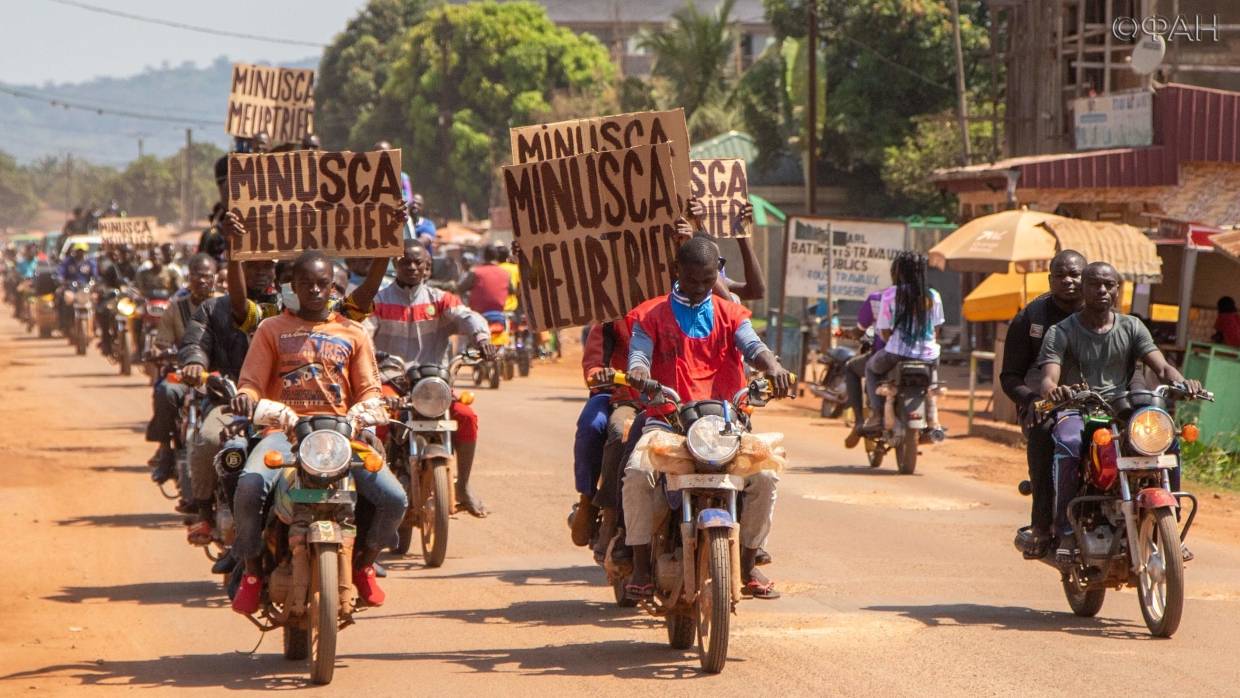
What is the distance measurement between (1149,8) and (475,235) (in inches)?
1349

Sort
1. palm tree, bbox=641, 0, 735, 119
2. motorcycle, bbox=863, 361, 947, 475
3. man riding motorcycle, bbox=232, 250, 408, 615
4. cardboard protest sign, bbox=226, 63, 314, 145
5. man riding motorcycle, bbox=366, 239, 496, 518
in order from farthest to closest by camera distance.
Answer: palm tree, bbox=641, 0, 735, 119
cardboard protest sign, bbox=226, 63, 314, 145
motorcycle, bbox=863, 361, 947, 475
man riding motorcycle, bbox=366, 239, 496, 518
man riding motorcycle, bbox=232, 250, 408, 615

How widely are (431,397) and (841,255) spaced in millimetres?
14522

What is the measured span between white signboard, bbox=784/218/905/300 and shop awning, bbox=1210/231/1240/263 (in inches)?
237

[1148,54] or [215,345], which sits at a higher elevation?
[1148,54]

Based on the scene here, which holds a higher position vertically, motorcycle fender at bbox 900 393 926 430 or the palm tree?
the palm tree

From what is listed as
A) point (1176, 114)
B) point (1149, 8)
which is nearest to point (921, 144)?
point (1149, 8)

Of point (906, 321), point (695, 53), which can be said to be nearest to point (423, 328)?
point (906, 321)

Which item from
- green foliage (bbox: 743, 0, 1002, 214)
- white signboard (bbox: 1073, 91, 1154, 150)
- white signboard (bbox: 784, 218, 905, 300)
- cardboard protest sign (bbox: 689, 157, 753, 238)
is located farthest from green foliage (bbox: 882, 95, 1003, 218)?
cardboard protest sign (bbox: 689, 157, 753, 238)

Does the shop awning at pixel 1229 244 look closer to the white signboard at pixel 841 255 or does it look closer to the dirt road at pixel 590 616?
the dirt road at pixel 590 616

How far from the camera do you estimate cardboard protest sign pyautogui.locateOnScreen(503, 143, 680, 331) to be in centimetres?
954

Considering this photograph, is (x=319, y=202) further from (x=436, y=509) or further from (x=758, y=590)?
(x=758, y=590)

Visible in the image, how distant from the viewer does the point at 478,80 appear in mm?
73875

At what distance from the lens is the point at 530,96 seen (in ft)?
240

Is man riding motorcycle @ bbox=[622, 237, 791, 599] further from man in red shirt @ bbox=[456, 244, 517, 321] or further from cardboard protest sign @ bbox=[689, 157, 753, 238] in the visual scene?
man in red shirt @ bbox=[456, 244, 517, 321]
